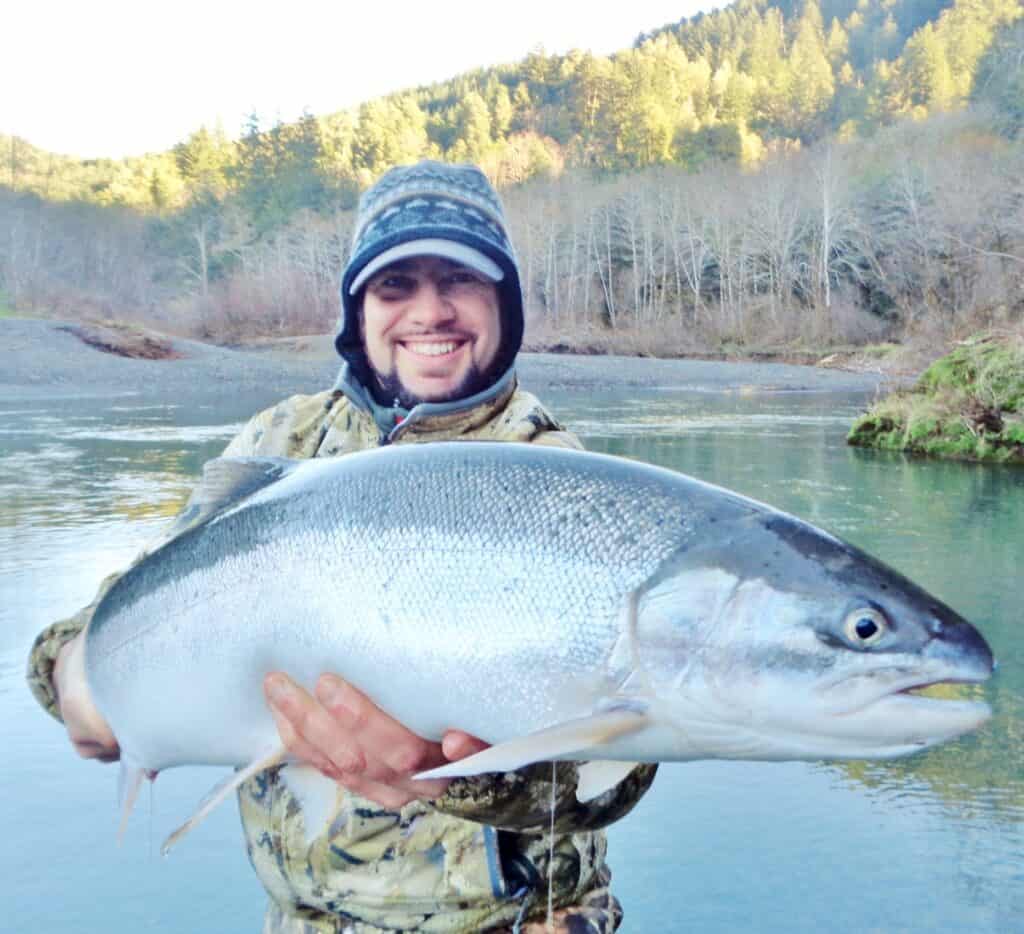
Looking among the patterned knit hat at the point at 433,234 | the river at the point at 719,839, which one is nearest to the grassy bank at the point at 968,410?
the river at the point at 719,839

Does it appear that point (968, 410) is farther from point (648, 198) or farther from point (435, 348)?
point (648, 198)

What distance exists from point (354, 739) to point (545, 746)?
1.40 ft

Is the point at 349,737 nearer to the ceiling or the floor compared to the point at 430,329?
nearer to the floor

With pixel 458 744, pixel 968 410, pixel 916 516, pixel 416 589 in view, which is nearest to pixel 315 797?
pixel 458 744

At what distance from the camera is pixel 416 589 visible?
173cm

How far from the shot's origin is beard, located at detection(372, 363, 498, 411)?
256 centimetres

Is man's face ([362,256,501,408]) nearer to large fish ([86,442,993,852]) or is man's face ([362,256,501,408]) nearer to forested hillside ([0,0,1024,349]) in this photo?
large fish ([86,442,993,852])

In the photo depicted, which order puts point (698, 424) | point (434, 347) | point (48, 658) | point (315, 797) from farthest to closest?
point (698, 424)
point (434, 347)
point (48, 658)
point (315, 797)

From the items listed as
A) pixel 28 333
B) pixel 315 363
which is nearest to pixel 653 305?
pixel 315 363

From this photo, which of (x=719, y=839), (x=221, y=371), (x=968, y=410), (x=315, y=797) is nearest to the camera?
(x=315, y=797)

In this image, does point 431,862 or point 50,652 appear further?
point 50,652

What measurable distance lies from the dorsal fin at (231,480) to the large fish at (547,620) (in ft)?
0.18

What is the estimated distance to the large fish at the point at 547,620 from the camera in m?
1.58

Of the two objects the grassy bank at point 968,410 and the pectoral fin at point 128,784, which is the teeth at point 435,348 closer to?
the pectoral fin at point 128,784
